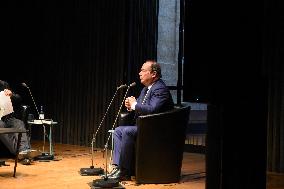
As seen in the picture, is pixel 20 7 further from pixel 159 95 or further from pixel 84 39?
pixel 159 95

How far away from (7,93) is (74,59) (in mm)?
2161

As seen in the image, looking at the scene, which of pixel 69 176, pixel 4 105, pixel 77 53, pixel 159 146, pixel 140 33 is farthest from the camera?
pixel 77 53

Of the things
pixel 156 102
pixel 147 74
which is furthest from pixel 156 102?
pixel 147 74

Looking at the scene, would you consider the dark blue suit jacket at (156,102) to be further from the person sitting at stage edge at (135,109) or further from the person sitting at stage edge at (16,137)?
the person sitting at stage edge at (16,137)

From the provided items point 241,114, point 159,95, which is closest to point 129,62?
point 159,95

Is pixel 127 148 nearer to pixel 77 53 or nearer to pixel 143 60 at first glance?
pixel 143 60

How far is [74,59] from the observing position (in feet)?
24.5

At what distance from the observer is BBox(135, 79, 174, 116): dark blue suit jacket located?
165 inches

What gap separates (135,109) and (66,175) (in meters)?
1.04

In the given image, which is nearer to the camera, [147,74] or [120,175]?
[120,175]

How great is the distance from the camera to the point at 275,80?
501 cm

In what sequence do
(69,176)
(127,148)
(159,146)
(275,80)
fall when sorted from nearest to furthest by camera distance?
(159,146)
(127,148)
(69,176)
(275,80)

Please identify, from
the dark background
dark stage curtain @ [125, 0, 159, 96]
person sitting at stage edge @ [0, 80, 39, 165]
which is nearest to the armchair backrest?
the dark background

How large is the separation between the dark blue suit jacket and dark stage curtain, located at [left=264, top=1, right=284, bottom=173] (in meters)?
1.45
